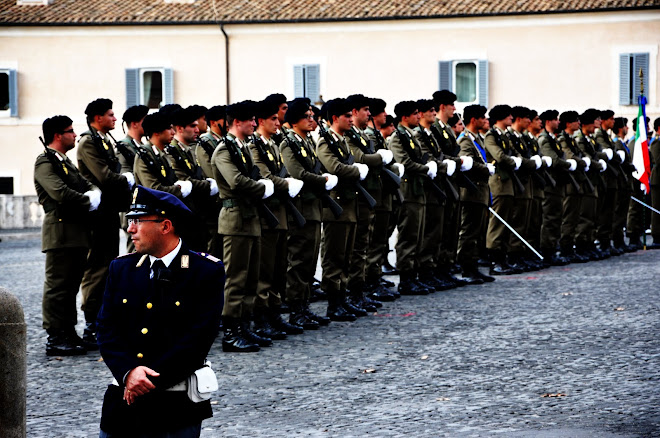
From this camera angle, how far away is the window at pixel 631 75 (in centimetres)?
3256

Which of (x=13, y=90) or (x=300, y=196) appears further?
(x=13, y=90)

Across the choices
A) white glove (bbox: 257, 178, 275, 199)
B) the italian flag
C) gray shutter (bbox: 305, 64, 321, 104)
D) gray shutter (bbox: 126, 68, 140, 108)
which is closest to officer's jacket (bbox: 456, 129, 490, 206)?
white glove (bbox: 257, 178, 275, 199)

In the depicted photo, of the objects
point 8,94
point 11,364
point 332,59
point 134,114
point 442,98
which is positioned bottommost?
point 11,364

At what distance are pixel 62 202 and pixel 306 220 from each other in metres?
2.24

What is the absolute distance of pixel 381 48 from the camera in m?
34.7

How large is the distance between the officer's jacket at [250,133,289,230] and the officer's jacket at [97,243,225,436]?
519 cm

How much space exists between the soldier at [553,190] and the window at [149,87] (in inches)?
825

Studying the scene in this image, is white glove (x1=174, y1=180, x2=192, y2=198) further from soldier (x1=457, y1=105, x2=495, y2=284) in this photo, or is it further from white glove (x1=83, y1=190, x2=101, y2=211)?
soldier (x1=457, y1=105, x2=495, y2=284)

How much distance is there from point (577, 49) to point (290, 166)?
78.2ft

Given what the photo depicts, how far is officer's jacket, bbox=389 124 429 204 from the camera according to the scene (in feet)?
42.7

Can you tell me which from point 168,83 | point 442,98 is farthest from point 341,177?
point 168,83

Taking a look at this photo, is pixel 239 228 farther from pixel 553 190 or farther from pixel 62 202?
pixel 553 190

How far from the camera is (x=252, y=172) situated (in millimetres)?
9680

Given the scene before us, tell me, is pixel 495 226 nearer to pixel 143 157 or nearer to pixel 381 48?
pixel 143 157
